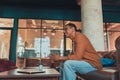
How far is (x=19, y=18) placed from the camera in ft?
31.1

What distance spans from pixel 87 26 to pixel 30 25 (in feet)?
15.9

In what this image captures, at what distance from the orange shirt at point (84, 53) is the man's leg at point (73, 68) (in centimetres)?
7

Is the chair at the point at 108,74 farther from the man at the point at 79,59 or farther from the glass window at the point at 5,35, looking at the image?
the glass window at the point at 5,35

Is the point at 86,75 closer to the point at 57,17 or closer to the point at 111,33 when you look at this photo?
the point at 57,17

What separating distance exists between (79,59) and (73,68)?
0.18 meters

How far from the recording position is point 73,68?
288 cm

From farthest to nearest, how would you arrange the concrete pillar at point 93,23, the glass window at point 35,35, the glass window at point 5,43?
the glass window at point 35,35 → the glass window at point 5,43 → the concrete pillar at point 93,23

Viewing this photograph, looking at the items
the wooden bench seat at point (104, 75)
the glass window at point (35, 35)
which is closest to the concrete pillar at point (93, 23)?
the wooden bench seat at point (104, 75)

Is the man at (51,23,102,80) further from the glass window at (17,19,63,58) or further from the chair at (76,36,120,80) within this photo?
the glass window at (17,19,63,58)

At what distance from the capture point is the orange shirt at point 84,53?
293 cm

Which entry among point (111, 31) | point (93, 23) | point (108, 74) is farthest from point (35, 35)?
point (108, 74)

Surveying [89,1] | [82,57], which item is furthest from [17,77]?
[89,1]

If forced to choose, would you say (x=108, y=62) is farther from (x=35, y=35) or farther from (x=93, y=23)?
(x=35, y=35)

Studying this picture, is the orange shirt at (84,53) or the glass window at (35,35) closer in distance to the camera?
the orange shirt at (84,53)
